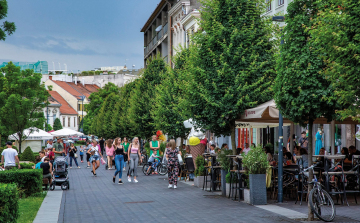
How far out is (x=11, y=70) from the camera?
146 feet

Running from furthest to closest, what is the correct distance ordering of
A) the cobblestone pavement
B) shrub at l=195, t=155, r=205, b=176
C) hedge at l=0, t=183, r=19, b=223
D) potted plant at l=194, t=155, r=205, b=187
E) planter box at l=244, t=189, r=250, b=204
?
potted plant at l=194, t=155, r=205, b=187, shrub at l=195, t=155, r=205, b=176, planter box at l=244, t=189, r=250, b=204, the cobblestone pavement, hedge at l=0, t=183, r=19, b=223

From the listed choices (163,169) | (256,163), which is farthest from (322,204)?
(163,169)

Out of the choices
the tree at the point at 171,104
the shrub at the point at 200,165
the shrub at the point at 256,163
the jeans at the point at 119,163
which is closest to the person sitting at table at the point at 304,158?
the shrub at the point at 256,163

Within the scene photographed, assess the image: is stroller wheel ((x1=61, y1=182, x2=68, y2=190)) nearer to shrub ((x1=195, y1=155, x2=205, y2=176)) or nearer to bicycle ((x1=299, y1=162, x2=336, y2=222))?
shrub ((x1=195, y1=155, x2=205, y2=176))

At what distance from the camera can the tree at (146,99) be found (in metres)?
39.9

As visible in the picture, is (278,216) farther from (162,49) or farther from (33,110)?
(162,49)

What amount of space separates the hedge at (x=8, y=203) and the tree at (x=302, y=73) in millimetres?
5826

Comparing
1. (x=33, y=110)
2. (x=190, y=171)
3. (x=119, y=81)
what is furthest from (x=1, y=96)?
(x=119, y=81)

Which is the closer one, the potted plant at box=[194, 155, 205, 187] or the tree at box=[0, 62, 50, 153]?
the potted plant at box=[194, 155, 205, 187]

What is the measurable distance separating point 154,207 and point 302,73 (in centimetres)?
533

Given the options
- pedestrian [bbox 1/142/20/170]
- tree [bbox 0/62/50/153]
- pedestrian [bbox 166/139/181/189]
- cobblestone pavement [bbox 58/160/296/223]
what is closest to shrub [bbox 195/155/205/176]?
pedestrian [bbox 166/139/181/189]

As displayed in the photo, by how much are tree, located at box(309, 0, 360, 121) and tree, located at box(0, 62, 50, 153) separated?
114 ft

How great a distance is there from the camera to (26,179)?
54.7 ft

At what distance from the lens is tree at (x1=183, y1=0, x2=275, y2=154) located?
57.1 ft
